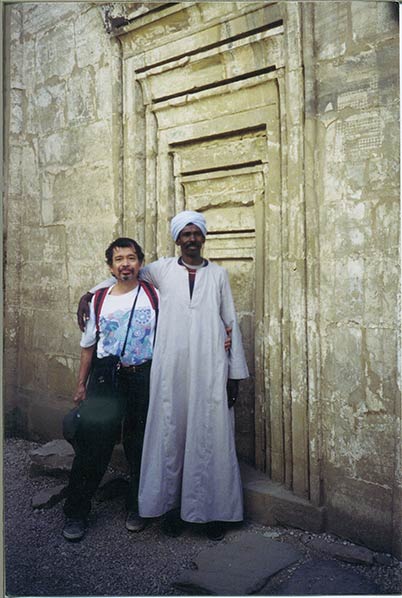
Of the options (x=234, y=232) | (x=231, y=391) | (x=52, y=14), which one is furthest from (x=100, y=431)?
(x=52, y=14)

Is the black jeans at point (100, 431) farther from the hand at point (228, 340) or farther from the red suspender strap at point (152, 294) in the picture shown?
the hand at point (228, 340)

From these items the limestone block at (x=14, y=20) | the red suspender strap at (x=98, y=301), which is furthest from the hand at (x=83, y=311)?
the limestone block at (x=14, y=20)

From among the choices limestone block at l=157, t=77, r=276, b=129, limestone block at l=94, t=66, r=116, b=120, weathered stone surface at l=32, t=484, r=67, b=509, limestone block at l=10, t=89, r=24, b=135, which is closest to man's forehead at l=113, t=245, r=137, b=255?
limestone block at l=157, t=77, r=276, b=129

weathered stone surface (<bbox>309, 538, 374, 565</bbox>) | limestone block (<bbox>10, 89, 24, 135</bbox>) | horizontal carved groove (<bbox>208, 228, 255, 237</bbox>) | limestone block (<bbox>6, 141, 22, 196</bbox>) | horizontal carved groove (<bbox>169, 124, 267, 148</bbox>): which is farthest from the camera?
limestone block (<bbox>6, 141, 22, 196</bbox>)

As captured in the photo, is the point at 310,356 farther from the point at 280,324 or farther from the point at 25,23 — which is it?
the point at 25,23

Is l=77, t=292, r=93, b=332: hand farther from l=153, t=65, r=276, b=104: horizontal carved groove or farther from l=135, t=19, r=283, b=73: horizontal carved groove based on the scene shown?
Answer: l=135, t=19, r=283, b=73: horizontal carved groove

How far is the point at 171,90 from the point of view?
3033 millimetres

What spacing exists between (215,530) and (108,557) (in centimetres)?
51

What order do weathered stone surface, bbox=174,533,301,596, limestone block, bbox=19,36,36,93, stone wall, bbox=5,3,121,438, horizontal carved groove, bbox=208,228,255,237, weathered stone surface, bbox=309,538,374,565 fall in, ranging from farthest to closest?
limestone block, bbox=19,36,36,93 → stone wall, bbox=5,3,121,438 → horizontal carved groove, bbox=208,228,255,237 → weathered stone surface, bbox=309,538,374,565 → weathered stone surface, bbox=174,533,301,596

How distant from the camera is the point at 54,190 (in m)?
3.58

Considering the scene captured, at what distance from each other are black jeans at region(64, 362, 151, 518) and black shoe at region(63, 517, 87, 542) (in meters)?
0.03

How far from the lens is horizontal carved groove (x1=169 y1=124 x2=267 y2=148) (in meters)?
2.75

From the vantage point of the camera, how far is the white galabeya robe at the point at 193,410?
254 cm

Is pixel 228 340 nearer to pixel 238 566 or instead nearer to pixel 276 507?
pixel 276 507
